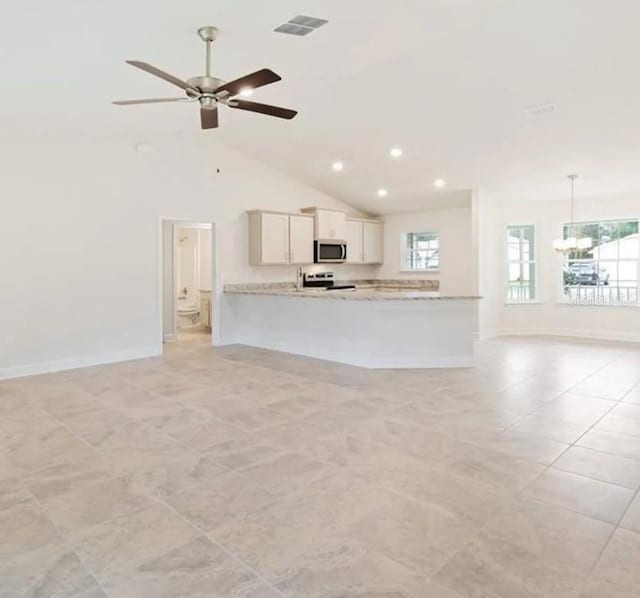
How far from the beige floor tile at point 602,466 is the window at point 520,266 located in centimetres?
606

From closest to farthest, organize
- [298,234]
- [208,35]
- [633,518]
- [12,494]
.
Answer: [633,518], [12,494], [208,35], [298,234]

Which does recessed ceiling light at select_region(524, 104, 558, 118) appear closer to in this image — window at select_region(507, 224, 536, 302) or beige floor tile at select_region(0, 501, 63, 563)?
window at select_region(507, 224, 536, 302)

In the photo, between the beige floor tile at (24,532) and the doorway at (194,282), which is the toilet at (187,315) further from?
the beige floor tile at (24,532)

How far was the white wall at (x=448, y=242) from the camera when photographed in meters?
8.75

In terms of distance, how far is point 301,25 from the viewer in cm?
352

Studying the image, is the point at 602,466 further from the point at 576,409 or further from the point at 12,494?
the point at 12,494

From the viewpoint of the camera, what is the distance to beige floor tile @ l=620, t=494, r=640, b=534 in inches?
88.0

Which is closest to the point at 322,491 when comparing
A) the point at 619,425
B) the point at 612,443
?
the point at 612,443

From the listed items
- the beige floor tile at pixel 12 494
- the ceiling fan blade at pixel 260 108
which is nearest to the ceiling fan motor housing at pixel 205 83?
the ceiling fan blade at pixel 260 108

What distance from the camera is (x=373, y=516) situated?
2.35 metres

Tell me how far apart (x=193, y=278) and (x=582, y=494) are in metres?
8.73

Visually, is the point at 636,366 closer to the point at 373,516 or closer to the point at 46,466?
the point at 373,516

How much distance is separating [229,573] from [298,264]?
677cm

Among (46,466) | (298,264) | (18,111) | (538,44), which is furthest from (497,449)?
(298,264)
